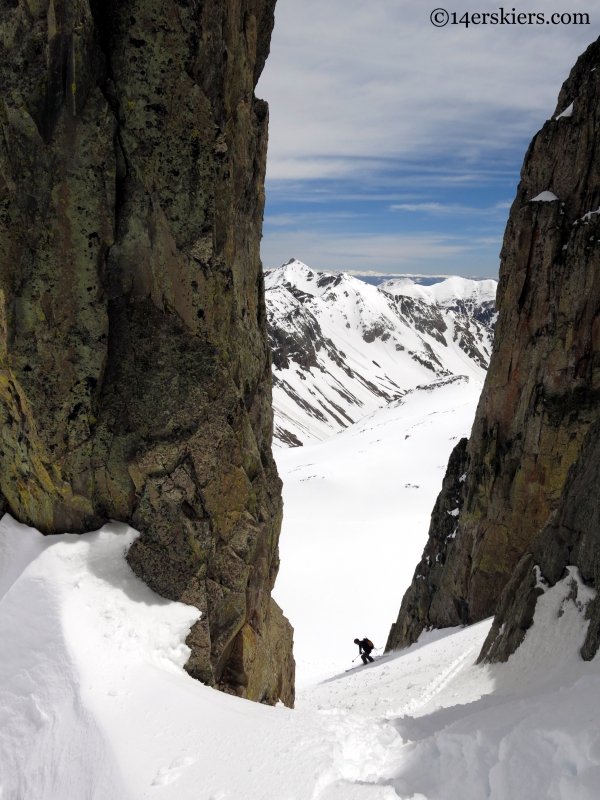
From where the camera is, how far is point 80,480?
10.1m

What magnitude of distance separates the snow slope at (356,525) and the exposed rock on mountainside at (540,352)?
9.93 m

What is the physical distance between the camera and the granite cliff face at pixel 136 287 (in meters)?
8.80

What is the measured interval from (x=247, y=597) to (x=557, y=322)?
48.8ft

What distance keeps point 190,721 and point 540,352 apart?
17.3 meters

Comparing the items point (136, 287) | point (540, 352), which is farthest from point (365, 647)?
point (136, 287)

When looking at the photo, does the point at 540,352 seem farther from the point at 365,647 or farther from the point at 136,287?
the point at 136,287

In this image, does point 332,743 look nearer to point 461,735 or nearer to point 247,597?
point 461,735

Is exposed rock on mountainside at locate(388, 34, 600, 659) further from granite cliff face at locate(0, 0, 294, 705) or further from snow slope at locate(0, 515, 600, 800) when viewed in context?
granite cliff face at locate(0, 0, 294, 705)

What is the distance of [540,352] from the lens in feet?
62.3

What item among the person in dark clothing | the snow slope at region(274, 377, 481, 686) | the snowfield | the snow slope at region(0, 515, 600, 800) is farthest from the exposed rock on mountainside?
the snow slope at region(274, 377, 481, 686)

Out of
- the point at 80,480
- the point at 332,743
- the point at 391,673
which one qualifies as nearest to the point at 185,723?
the point at 332,743

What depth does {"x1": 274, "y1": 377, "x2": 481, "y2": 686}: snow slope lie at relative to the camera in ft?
97.3

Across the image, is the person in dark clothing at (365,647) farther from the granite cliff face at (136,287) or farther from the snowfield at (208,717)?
the granite cliff face at (136,287)

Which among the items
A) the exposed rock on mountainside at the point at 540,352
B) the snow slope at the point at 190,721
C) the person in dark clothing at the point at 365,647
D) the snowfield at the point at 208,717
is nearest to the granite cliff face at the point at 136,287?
the snowfield at the point at 208,717
